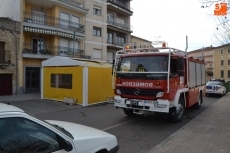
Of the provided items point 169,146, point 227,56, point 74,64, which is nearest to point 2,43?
point 74,64

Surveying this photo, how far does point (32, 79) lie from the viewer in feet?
70.4

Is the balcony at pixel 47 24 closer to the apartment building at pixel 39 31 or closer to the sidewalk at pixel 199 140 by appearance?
the apartment building at pixel 39 31

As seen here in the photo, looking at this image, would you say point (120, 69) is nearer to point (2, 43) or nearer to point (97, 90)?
point (97, 90)

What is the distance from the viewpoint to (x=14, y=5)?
68.8 ft

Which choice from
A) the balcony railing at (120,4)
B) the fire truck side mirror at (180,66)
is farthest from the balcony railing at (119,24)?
the fire truck side mirror at (180,66)

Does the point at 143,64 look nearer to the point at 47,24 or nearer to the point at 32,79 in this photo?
the point at 32,79

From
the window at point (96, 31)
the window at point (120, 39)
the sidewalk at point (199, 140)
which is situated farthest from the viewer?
the window at point (120, 39)

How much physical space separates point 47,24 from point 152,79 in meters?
18.4

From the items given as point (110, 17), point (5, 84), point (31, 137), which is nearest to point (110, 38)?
point (110, 17)

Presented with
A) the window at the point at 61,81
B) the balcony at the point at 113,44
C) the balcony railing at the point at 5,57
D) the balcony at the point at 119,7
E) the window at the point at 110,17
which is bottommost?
the window at the point at 61,81

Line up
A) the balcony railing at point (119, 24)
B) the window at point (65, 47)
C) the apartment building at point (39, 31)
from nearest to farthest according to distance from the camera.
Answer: the apartment building at point (39, 31), the window at point (65, 47), the balcony railing at point (119, 24)

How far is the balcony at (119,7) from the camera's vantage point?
31897mm

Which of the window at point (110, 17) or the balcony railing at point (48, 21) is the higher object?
the window at point (110, 17)

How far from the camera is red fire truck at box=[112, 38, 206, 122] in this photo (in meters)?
7.30
